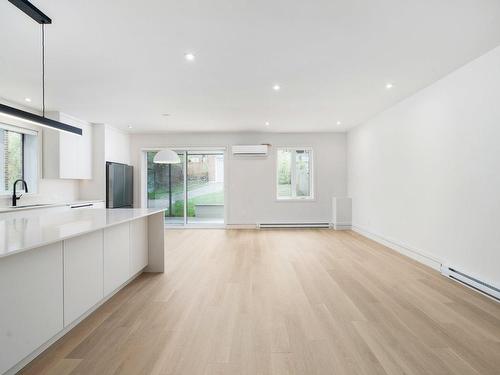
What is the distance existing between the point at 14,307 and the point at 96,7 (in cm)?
227

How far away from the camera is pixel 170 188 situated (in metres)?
7.93

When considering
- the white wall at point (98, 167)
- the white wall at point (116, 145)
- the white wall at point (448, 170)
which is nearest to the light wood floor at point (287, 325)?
the white wall at point (448, 170)

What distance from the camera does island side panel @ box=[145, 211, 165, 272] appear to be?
394cm

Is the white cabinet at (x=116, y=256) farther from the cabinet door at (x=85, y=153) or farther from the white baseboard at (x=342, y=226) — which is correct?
the white baseboard at (x=342, y=226)

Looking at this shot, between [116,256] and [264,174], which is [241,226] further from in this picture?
[116,256]

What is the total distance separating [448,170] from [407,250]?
1.60 m

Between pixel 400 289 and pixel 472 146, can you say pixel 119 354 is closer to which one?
pixel 400 289

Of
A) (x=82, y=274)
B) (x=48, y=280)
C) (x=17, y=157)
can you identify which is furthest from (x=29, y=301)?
(x=17, y=157)

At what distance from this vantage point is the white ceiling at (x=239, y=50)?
2375mm

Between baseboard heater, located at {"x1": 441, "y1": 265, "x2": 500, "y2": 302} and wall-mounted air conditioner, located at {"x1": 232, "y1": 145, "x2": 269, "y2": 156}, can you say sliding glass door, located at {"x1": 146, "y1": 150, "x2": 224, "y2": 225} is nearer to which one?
wall-mounted air conditioner, located at {"x1": 232, "y1": 145, "x2": 269, "y2": 156}

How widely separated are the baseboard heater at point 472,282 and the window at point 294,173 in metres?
4.38

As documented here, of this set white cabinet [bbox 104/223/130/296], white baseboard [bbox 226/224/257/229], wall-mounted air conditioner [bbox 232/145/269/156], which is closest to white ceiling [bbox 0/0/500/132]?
white cabinet [bbox 104/223/130/296]

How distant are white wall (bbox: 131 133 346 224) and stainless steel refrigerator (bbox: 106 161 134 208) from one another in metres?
0.30

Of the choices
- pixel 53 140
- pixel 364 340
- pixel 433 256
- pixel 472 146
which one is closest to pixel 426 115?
pixel 472 146
